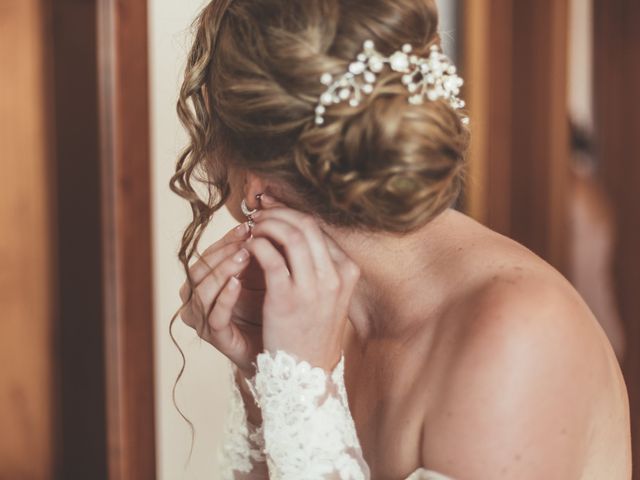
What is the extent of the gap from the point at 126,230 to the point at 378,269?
39 cm

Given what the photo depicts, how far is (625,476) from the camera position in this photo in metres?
1.16

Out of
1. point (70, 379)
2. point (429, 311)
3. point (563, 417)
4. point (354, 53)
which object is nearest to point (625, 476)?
point (563, 417)

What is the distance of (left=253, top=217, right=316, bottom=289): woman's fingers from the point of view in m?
1.06

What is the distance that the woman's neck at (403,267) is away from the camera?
115 centimetres

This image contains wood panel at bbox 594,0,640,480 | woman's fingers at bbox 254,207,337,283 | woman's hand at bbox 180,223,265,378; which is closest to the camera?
woman's fingers at bbox 254,207,337,283

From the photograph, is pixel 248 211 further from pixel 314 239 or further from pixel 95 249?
pixel 95 249

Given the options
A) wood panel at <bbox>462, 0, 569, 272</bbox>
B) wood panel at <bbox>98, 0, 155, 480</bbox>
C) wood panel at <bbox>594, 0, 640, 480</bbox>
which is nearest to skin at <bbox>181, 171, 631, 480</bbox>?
wood panel at <bbox>98, 0, 155, 480</bbox>

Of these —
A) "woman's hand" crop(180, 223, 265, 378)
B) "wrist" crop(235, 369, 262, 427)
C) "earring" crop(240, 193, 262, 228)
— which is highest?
"earring" crop(240, 193, 262, 228)

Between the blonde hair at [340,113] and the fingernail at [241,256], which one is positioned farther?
the fingernail at [241,256]

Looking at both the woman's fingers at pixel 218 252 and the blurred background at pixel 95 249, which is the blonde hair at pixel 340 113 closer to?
the woman's fingers at pixel 218 252

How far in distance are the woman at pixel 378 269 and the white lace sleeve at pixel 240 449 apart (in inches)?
6.9

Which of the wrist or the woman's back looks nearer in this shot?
the woman's back

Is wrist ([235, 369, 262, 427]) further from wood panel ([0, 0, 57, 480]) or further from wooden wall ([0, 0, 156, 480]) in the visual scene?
wood panel ([0, 0, 57, 480])

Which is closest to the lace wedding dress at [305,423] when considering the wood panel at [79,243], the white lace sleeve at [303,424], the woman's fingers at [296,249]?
the white lace sleeve at [303,424]
